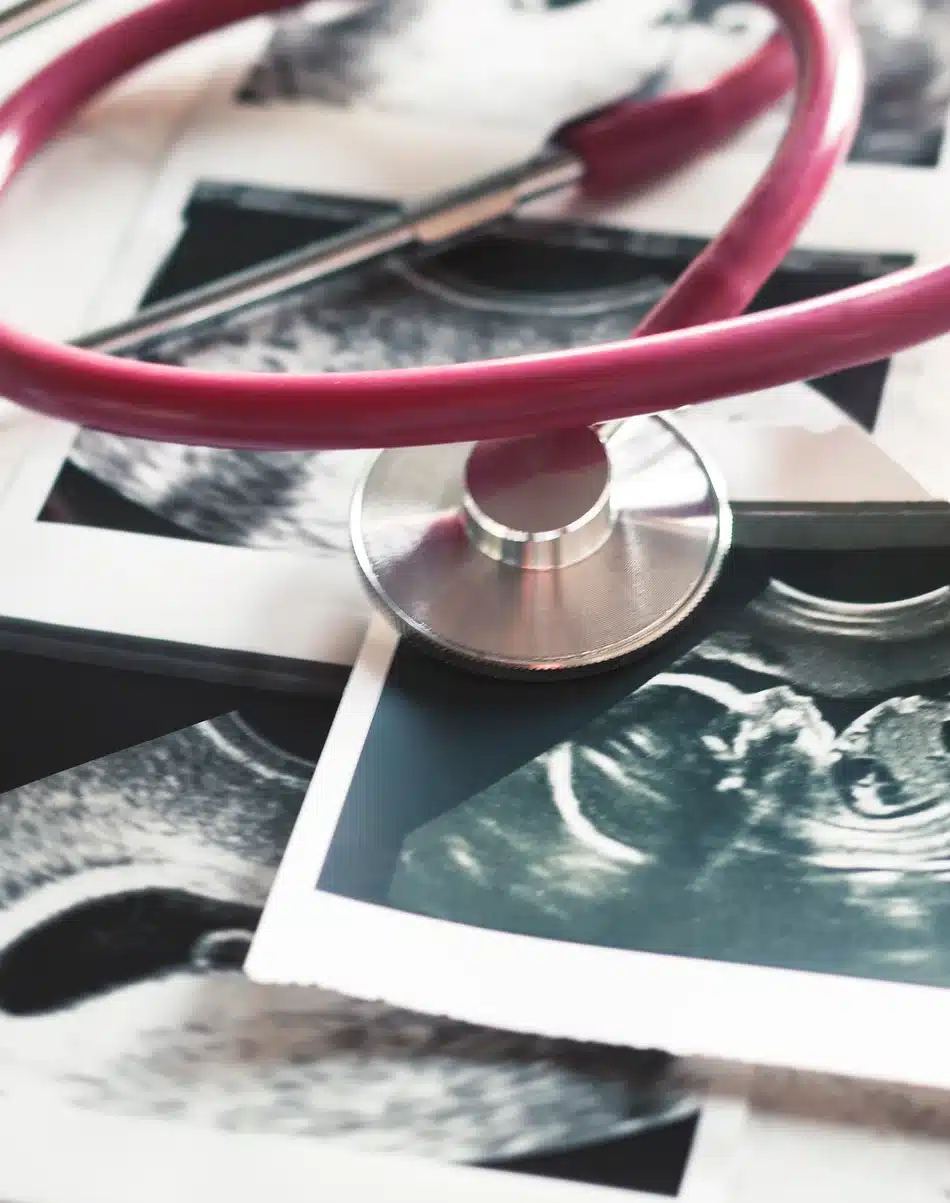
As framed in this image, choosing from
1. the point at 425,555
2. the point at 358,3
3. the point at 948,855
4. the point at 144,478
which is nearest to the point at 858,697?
the point at 948,855

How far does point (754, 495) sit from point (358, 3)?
417 mm

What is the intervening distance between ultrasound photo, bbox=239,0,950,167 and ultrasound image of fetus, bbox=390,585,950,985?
0.33m

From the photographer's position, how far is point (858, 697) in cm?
47

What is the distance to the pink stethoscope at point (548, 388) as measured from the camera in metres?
0.41

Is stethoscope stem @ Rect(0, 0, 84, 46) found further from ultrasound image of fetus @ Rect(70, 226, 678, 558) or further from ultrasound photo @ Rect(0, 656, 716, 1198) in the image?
ultrasound photo @ Rect(0, 656, 716, 1198)

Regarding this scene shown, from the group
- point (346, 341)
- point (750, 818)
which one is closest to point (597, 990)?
point (750, 818)

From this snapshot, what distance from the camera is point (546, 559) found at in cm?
50

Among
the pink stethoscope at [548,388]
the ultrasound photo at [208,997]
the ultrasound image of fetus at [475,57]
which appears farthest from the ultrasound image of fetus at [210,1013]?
the ultrasound image of fetus at [475,57]

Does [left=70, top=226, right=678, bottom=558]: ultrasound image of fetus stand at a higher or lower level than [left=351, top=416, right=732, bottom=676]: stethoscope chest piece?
higher

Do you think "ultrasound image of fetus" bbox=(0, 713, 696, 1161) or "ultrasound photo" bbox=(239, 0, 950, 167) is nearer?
"ultrasound image of fetus" bbox=(0, 713, 696, 1161)

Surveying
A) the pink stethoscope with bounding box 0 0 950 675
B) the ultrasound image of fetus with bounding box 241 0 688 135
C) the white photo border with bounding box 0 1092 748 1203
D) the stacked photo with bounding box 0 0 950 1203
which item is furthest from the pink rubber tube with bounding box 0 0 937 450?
the ultrasound image of fetus with bounding box 241 0 688 135

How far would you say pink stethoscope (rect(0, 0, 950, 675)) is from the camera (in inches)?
16.1

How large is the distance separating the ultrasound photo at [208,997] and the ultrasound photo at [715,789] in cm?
2

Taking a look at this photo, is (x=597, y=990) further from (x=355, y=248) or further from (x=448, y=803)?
(x=355, y=248)
